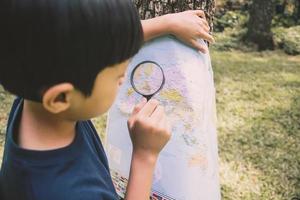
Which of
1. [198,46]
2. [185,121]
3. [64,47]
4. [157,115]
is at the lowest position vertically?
[185,121]

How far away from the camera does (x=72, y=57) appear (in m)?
0.90

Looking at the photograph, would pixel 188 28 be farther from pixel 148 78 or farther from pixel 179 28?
pixel 148 78

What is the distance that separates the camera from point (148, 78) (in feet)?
4.73

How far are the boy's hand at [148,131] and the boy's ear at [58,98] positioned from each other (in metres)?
0.25

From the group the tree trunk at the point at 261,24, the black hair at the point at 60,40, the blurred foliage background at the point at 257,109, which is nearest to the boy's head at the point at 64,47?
the black hair at the point at 60,40

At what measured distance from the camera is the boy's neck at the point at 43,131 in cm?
102

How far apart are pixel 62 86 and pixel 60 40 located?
97 mm

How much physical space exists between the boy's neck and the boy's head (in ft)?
0.24

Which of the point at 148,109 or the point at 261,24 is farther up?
the point at 148,109

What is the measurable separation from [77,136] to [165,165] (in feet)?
1.45

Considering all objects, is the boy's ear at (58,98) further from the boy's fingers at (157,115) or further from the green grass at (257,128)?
the green grass at (257,128)

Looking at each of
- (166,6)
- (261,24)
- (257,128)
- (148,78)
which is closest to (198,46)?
(148,78)

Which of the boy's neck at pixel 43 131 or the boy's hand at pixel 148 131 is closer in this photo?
the boy's neck at pixel 43 131

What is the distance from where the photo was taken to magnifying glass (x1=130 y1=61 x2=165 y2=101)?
1.43 m
